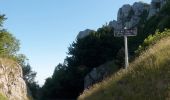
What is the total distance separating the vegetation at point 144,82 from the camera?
18.1 metres

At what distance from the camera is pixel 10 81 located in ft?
200

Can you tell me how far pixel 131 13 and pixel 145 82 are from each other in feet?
262

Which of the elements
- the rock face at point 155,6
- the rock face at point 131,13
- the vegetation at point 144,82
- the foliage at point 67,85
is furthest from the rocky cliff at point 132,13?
the vegetation at point 144,82

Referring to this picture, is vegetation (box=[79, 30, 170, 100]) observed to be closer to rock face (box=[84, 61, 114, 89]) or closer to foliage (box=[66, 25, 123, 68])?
rock face (box=[84, 61, 114, 89])

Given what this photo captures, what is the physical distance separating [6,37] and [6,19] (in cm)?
554

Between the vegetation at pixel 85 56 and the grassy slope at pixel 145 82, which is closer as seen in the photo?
the grassy slope at pixel 145 82

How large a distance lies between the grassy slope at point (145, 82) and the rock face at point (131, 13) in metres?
70.8

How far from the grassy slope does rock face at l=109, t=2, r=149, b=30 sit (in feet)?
232

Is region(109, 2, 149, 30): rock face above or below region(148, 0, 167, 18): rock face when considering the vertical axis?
above

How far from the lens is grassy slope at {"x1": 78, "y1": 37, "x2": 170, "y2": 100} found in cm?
1803

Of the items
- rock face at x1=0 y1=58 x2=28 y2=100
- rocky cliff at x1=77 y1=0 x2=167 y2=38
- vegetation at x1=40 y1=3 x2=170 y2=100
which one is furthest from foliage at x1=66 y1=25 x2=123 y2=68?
rock face at x1=0 y1=58 x2=28 y2=100

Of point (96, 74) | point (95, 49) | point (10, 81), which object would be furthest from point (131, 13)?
point (10, 81)

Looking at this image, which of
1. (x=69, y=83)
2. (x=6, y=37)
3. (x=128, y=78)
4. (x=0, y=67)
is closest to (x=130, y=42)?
(x=69, y=83)

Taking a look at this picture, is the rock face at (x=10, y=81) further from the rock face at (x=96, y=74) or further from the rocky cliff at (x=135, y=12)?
the rocky cliff at (x=135, y=12)
